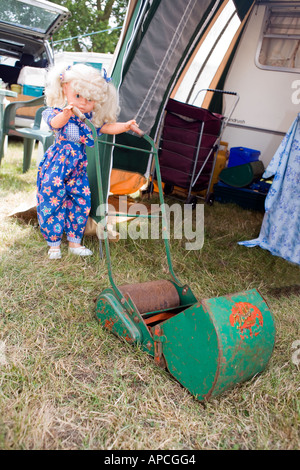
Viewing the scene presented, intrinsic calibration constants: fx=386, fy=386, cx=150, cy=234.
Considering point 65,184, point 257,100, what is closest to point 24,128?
point 65,184

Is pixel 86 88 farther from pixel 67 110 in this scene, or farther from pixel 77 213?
pixel 77 213

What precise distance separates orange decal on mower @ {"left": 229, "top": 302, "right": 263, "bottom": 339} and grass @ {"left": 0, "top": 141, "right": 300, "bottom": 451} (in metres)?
0.29

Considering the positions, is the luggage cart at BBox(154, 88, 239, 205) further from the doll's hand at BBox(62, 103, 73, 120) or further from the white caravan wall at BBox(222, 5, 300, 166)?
→ the doll's hand at BBox(62, 103, 73, 120)

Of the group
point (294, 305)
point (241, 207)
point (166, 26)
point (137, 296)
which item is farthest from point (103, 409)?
point (241, 207)

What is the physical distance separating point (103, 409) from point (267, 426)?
0.65m

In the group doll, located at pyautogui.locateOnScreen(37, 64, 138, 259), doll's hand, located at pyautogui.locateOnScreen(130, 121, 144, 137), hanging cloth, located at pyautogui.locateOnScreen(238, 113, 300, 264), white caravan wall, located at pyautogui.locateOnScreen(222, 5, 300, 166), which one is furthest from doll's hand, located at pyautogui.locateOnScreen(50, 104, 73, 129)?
white caravan wall, located at pyautogui.locateOnScreen(222, 5, 300, 166)

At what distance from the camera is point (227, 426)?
1518mm

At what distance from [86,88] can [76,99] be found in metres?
0.10

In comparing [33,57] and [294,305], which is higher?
[33,57]

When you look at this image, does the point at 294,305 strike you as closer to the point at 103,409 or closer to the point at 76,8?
the point at 103,409

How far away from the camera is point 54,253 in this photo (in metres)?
2.72

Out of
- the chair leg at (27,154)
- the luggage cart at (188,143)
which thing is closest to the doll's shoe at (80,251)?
the luggage cart at (188,143)

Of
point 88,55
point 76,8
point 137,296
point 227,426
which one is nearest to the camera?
point 227,426

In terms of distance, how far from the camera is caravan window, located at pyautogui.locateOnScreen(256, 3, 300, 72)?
4.71m
